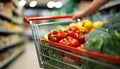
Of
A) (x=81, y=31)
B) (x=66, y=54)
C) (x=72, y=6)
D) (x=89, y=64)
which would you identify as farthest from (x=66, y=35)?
(x=72, y=6)

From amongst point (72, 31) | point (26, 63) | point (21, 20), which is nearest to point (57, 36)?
point (72, 31)

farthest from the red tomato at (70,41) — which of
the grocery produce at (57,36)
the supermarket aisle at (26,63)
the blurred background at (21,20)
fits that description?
the supermarket aisle at (26,63)

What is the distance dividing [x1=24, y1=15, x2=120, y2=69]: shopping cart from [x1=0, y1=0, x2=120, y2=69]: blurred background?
0.69 meters

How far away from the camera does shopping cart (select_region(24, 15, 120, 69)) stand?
102cm

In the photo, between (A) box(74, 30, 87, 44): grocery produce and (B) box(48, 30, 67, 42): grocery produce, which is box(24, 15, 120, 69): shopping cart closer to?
(B) box(48, 30, 67, 42): grocery produce

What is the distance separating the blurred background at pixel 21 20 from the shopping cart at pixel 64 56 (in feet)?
2.26

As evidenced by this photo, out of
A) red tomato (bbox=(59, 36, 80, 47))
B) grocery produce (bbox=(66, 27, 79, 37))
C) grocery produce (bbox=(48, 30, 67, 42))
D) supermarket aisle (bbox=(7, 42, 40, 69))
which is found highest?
grocery produce (bbox=(66, 27, 79, 37))

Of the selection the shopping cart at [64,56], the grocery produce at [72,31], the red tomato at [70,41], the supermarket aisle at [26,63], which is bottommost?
the supermarket aisle at [26,63]

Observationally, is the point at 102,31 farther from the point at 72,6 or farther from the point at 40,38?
the point at 72,6

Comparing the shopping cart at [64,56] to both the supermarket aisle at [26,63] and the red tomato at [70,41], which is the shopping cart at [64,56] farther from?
the supermarket aisle at [26,63]

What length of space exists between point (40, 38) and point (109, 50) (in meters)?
0.63

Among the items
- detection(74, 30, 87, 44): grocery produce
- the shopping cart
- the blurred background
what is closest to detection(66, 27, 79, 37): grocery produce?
detection(74, 30, 87, 44): grocery produce

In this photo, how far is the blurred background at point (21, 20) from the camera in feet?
15.6

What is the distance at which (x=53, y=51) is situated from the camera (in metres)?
1.49
